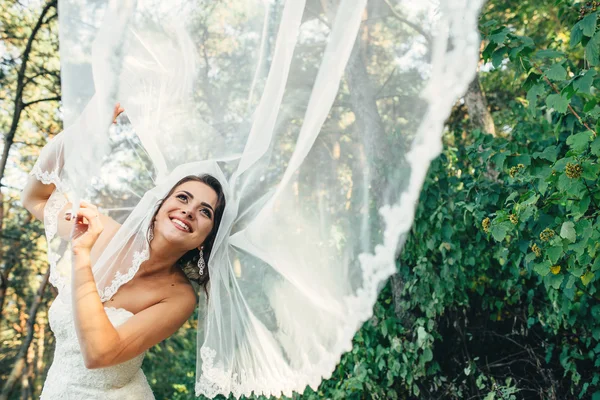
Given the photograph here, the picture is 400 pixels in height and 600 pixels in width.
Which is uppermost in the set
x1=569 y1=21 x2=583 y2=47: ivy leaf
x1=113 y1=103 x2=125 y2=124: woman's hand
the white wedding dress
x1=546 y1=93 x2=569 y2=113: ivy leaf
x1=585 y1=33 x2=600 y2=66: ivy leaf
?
x1=569 y1=21 x2=583 y2=47: ivy leaf

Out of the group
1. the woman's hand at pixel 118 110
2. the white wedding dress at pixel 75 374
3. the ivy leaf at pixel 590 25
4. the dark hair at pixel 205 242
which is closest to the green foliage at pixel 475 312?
the ivy leaf at pixel 590 25

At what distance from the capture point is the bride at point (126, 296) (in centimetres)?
171

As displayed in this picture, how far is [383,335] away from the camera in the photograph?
12.9 ft

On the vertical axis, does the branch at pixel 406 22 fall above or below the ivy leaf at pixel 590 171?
above

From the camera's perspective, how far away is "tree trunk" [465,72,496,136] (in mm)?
4816

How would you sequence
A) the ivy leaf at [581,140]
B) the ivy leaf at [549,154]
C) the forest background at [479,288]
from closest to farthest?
the ivy leaf at [581,140]
the ivy leaf at [549,154]
the forest background at [479,288]

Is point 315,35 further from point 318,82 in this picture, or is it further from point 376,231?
point 376,231

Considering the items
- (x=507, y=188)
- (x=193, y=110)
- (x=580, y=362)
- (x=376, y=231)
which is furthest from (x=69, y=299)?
(x=580, y=362)

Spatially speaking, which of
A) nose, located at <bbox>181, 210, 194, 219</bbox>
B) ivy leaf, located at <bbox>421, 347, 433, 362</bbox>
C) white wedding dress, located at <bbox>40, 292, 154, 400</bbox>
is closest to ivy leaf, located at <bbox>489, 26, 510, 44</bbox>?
nose, located at <bbox>181, 210, 194, 219</bbox>

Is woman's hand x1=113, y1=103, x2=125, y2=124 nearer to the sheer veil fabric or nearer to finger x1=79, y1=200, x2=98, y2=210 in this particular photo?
the sheer veil fabric

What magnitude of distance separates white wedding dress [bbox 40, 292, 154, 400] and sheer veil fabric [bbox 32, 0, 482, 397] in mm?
344

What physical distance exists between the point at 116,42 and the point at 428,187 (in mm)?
2680

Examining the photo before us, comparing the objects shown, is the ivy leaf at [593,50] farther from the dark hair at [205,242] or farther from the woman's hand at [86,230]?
the woman's hand at [86,230]

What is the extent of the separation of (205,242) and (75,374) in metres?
0.74
